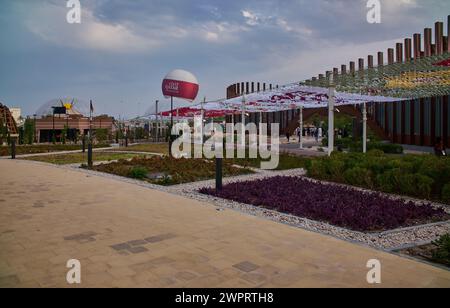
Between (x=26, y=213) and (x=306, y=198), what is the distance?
18.2ft

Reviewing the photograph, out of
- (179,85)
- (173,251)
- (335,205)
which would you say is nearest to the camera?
(173,251)

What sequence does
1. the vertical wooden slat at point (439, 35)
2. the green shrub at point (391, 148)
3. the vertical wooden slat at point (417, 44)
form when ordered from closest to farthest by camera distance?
the green shrub at point (391, 148) → the vertical wooden slat at point (439, 35) → the vertical wooden slat at point (417, 44)

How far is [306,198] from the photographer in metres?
8.09

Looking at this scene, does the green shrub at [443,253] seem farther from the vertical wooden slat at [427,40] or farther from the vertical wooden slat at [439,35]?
the vertical wooden slat at [427,40]

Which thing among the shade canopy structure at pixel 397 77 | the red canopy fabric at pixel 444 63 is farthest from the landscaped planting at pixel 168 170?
the red canopy fabric at pixel 444 63

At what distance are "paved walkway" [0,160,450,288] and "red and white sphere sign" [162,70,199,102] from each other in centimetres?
2692

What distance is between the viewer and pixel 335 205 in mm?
7336

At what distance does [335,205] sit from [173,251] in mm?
3802

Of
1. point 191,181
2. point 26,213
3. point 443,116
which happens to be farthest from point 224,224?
point 443,116

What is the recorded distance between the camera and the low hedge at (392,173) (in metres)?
8.66

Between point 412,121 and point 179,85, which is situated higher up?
point 179,85

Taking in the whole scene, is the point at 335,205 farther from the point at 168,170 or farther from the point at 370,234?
the point at 168,170

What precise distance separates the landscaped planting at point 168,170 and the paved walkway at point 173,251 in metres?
3.77

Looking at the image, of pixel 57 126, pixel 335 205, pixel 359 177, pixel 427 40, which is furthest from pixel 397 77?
pixel 57 126
